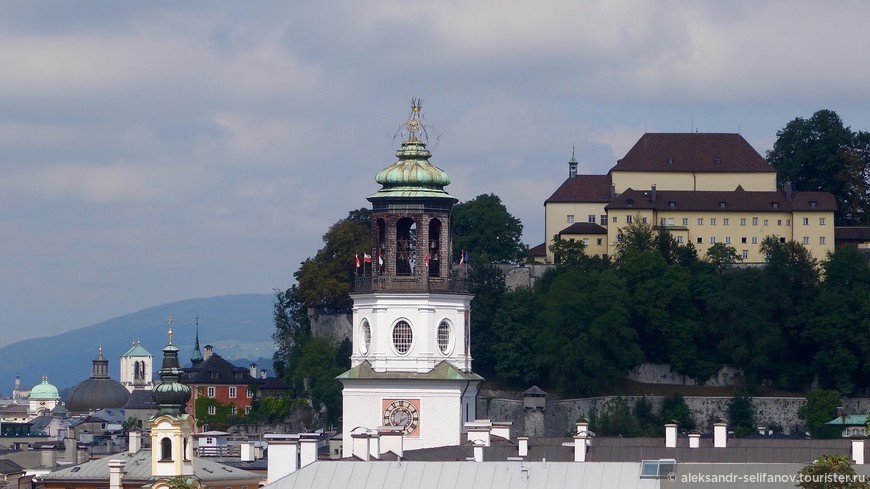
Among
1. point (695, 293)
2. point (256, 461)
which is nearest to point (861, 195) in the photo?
point (695, 293)

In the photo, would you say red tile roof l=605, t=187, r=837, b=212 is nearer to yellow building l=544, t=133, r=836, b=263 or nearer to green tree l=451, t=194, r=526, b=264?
yellow building l=544, t=133, r=836, b=263

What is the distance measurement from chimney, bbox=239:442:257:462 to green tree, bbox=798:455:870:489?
47215 millimetres

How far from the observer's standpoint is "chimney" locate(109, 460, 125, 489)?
91312 mm

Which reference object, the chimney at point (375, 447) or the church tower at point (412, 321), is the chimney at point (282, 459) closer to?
the chimney at point (375, 447)

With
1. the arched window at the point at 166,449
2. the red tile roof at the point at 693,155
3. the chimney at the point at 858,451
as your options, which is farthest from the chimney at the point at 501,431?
the red tile roof at the point at 693,155

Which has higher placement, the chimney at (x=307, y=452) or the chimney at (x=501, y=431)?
the chimney at (x=501, y=431)

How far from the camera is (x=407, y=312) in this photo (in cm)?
7888

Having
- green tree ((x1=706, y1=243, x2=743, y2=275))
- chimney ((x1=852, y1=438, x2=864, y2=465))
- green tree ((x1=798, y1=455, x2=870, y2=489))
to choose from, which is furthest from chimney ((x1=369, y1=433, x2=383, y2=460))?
green tree ((x1=706, y1=243, x2=743, y2=275))

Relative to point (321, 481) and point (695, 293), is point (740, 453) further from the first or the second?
point (695, 293)

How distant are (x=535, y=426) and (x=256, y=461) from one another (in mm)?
20195

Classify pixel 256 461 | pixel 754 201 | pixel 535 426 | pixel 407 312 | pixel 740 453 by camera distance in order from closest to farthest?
1. pixel 740 453
2. pixel 407 312
3. pixel 256 461
4. pixel 535 426
5. pixel 754 201

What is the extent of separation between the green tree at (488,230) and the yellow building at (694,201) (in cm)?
250

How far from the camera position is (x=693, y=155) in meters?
141

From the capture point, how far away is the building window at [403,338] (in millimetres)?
78250
